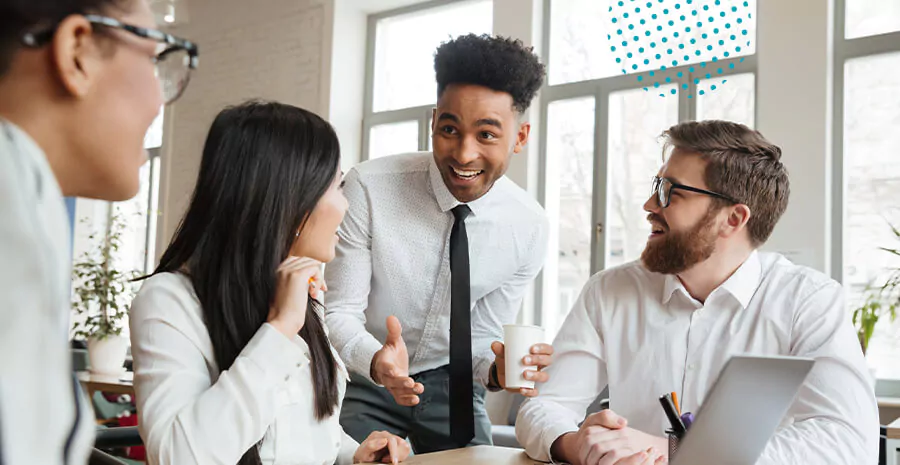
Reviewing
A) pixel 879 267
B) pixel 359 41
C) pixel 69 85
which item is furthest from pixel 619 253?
pixel 69 85

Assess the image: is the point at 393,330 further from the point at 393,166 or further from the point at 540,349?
the point at 393,166

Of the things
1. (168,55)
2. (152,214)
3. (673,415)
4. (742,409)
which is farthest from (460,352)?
(152,214)

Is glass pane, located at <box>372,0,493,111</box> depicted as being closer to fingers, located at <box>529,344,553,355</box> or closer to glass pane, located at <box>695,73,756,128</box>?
glass pane, located at <box>695,73,756,128</box>

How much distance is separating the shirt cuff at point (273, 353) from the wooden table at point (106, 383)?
3.40 m

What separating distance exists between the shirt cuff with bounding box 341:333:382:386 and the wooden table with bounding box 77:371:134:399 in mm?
2657

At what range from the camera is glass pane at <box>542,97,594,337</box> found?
5.93 m

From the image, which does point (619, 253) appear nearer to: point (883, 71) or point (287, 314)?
point (883, 71)

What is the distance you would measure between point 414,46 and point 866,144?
364 centimetres

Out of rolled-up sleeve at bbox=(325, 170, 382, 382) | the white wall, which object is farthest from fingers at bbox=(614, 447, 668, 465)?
the white wall

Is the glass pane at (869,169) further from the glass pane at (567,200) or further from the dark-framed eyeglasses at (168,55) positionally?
the dark-framed eyeglasses at (168,55)

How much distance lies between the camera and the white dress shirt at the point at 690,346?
166 centimetres

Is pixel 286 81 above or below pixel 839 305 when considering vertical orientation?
above

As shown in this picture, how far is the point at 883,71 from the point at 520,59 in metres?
3.33

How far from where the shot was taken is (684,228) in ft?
6.68
